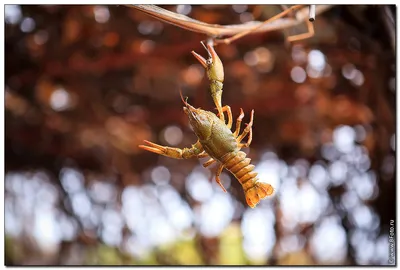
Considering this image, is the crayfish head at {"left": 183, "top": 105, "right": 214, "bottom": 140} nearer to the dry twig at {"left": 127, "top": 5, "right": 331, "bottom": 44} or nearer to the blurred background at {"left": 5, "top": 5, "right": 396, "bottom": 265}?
the dry twig at {"left": 127, "top": 5, "right": 331, "bottom": 44}

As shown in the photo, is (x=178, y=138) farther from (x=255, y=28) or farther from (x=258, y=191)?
(x=258, y=191)

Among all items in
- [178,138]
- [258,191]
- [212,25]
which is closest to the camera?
[258,191]

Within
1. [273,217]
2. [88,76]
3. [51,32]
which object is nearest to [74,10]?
[51,32]

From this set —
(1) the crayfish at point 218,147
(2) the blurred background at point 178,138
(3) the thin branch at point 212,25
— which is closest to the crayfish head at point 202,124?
(1) the crayfish at point 218,147

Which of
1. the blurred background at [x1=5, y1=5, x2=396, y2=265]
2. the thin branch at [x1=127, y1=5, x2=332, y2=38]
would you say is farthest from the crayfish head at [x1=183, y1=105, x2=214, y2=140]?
the blurred background at [x1=5, y1=5, x2=396, y2=265]

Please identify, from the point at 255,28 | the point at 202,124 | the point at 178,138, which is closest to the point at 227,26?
the point at 255,28

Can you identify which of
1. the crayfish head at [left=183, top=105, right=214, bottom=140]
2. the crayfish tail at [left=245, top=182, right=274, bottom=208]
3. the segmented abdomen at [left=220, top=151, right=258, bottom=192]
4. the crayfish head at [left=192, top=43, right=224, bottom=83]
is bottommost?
the crayfish tail at [left=245, top=182, right=274, bottom=208]
